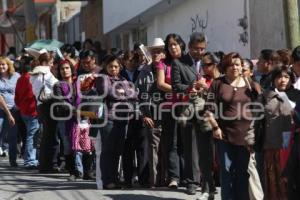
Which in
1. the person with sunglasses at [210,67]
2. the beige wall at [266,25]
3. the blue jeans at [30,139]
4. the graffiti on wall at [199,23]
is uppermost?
the graffiti on wall at [199,23]

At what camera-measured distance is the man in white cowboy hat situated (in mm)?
10664

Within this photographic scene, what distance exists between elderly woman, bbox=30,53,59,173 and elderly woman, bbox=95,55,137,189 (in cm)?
229

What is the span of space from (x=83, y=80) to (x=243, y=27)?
436cm

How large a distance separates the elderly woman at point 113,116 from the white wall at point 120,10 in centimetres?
932

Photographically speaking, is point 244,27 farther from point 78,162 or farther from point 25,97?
point 78,162

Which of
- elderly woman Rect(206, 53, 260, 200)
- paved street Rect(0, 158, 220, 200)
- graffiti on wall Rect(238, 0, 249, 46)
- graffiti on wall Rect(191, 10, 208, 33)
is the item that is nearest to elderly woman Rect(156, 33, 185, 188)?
paved street Rect(0, 158, 220, 200)

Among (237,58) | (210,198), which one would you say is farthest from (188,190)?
(237,58)

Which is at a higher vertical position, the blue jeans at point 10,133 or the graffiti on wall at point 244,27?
the graffiti on wall at point 244,27

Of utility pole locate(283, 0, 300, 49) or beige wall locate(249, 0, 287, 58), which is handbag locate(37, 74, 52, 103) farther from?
utility pole locate(283, 0, 300, 49)

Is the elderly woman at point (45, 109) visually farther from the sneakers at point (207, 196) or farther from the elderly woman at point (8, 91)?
the sneakers at point (207, 196)

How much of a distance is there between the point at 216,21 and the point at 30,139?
4.84 metres

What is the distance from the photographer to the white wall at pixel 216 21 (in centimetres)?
1551

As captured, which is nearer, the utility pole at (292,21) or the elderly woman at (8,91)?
the utility pole at (292,21)

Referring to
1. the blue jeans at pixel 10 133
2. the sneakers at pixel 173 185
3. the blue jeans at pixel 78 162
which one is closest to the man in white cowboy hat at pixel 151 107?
the sneakers at pixel 173 185
